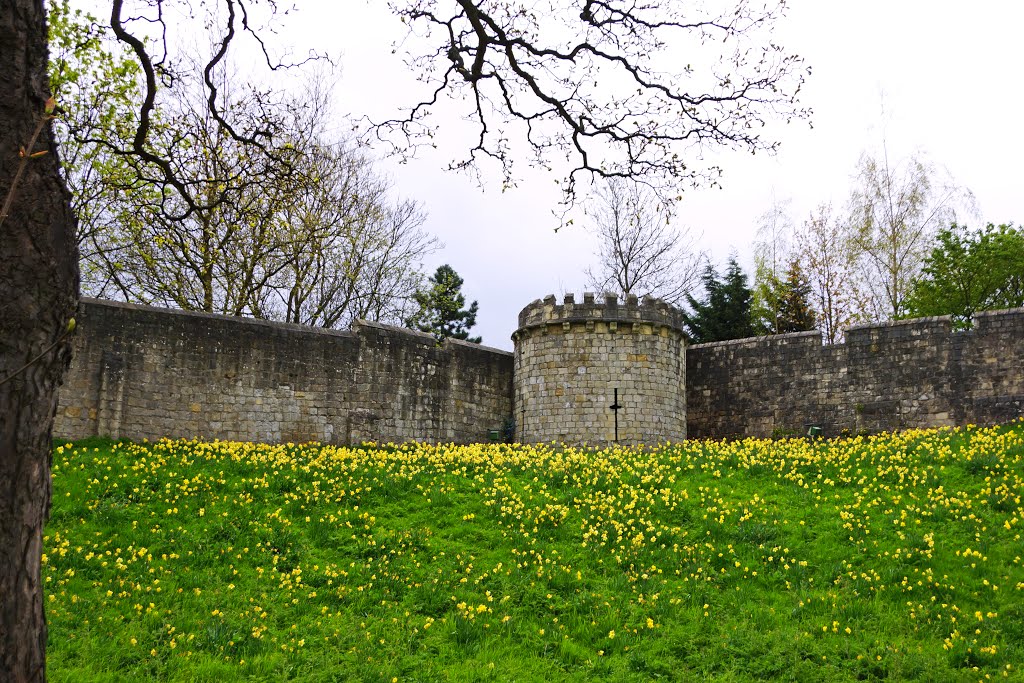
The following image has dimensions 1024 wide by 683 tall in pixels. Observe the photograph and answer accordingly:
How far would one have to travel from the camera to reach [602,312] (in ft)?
62.4

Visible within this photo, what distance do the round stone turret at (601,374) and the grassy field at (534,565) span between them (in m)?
2.64

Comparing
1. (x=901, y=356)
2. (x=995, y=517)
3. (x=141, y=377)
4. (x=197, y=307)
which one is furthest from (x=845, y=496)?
(x=197, y=307)

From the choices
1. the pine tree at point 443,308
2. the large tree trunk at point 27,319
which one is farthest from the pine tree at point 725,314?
the large tree trunk at point 27,319

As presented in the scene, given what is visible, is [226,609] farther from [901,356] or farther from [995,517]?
[901,356]

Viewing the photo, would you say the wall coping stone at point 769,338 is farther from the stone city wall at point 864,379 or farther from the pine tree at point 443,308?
the pine tree at point 443,308

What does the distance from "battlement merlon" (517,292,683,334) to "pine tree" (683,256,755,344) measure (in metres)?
9.68

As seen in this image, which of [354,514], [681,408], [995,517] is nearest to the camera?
[995,517]

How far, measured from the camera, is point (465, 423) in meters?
19.5

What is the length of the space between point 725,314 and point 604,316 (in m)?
11.2

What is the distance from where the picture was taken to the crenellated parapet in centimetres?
1902

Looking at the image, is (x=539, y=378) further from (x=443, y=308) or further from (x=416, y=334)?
(x=443, y=308)

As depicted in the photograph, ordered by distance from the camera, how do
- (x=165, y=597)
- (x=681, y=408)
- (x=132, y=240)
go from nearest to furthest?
(x=165, y=597)
(x=681, y=408)
(x=132, y=240)

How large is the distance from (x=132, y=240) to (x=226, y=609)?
15.8 metres

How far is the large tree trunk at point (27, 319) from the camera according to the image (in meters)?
4.11
